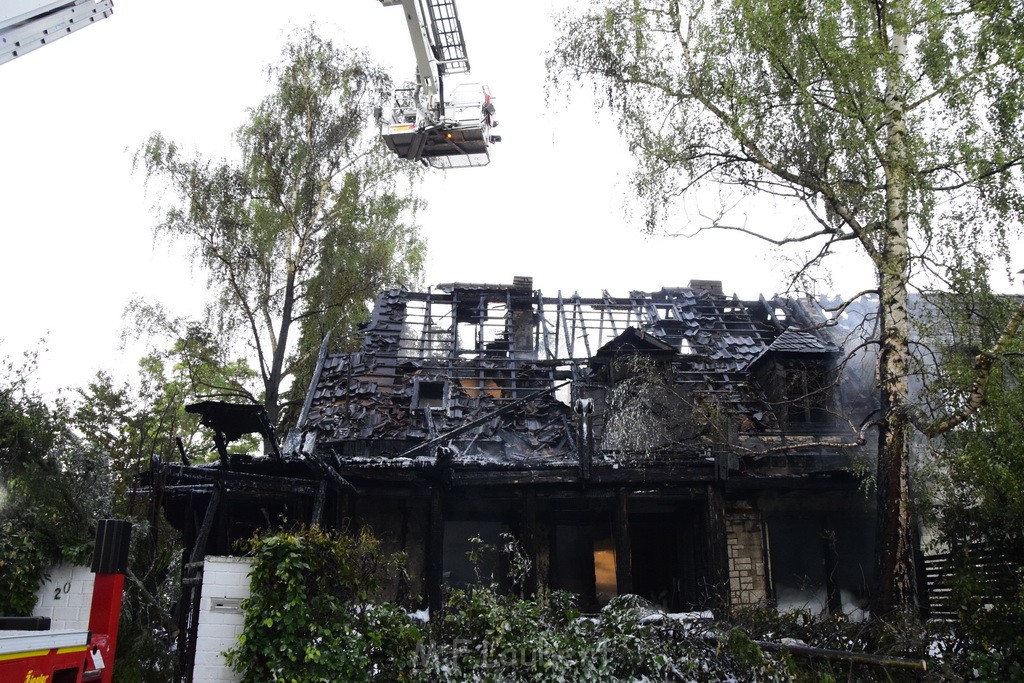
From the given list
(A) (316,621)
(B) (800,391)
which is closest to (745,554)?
(B) (800,391)

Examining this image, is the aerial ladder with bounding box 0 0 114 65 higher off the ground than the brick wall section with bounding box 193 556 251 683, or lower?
higher

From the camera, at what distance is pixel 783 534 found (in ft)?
46.8

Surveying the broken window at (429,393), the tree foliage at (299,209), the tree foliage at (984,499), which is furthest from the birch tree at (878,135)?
the tree foliage at (299,209)

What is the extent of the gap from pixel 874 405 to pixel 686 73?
7.22 m

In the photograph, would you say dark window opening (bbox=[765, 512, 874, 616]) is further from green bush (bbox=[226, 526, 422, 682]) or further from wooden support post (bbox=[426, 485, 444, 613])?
green bush (bbox=[226, 526, 422, 682])

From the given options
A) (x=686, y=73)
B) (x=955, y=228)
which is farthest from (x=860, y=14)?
(x=955, y=228)

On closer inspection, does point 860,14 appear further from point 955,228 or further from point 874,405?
point 874,405

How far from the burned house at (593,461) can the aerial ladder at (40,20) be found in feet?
19.8

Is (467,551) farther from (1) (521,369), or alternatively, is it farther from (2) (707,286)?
(2) (707,286)

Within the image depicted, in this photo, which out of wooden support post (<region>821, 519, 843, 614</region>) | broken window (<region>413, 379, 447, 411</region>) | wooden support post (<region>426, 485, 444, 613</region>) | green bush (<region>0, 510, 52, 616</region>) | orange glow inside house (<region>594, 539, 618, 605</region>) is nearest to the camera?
green bush (<region>0, 510, 52, 616</region>)

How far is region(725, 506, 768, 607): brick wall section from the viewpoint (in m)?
13.5

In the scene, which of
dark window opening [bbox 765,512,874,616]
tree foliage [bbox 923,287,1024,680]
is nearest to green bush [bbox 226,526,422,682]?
tree foliage [bbox 923,287,1024,680]

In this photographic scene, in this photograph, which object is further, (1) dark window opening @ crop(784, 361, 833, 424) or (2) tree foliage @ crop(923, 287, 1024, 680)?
(1) dark window opening @ crop(784, 361, 833, 424)

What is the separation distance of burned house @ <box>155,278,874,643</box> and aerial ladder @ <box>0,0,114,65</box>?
19.8 feet
